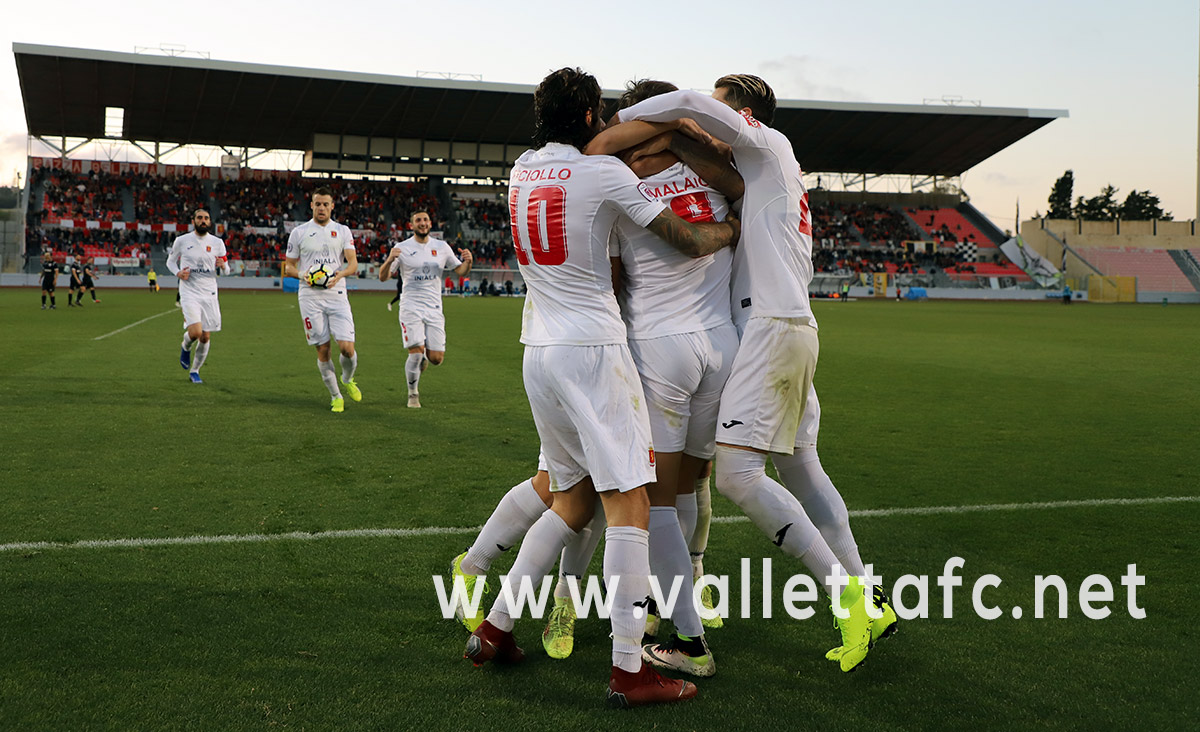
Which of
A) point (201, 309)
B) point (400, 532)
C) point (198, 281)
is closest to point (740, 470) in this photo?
point (400, 532)

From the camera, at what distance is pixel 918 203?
226 feet

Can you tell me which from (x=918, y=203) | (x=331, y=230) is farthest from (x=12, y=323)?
(x=918, y=203)

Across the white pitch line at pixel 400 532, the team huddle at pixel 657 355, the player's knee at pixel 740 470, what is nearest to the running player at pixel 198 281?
the white pitch line at pixel 400 532

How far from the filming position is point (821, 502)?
12.6 ft

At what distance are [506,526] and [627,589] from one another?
0.79 m

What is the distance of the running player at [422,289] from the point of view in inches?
434

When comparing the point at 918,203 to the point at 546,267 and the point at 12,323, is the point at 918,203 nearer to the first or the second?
the point at 12,323

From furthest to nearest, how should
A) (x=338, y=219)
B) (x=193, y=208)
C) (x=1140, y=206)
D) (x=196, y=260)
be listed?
1. (x=1140, y=206)
2. (x=193, y=208)
3. (x=338, y=219)
4. (x=196, y=260)

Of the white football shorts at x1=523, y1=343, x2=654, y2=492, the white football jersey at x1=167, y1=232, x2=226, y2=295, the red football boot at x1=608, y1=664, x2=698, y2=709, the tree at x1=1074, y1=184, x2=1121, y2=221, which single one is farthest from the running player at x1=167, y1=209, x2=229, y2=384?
the tree at x1=1074, y1=184, x2=1121, y2=221

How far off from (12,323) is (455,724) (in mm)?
23688

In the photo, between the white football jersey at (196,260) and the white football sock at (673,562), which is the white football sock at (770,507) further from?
the white football jersey at (196,260)

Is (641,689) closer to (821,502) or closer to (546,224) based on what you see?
(821,502)

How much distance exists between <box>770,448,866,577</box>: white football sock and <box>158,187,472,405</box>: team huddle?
7044mm

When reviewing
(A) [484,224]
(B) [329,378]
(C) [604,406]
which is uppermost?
(A) [484,224]
